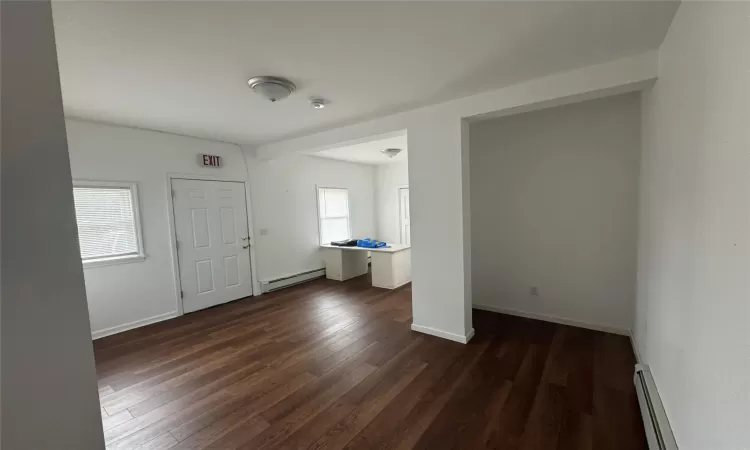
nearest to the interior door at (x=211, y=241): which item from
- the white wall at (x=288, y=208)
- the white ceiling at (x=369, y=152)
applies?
the white wall at (x=288, y=208)

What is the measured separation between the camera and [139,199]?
3.81 m

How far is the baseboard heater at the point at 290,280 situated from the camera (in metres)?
5.20

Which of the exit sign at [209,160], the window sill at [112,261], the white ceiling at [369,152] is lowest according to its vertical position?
the window sill at [112,261]

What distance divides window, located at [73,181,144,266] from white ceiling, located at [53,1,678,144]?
955 millimetres

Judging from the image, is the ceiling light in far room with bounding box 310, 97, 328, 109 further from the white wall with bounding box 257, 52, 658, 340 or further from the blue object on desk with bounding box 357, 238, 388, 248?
the blue object on desk with bounding box 357, 238, 388, 248

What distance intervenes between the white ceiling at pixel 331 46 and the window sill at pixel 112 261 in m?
1.63

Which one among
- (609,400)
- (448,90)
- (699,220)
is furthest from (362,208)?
(699,220)

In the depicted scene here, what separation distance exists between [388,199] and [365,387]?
5.37 metres

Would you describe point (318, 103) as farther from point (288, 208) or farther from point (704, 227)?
point (288, 208)

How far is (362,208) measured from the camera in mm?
7172

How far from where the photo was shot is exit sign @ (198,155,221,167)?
4.34 m

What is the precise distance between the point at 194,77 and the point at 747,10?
115 inches

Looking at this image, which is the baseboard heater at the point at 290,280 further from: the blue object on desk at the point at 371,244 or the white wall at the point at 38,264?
the white wall at the point at 38,264

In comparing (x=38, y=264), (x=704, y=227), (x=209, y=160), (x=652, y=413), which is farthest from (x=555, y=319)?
(x=209, y=160)
